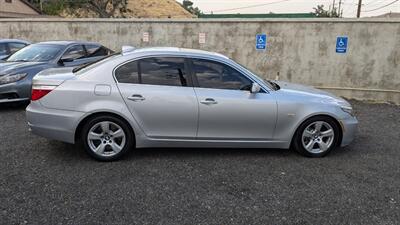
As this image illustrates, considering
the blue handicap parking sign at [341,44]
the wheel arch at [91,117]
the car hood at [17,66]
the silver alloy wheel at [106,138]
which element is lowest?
the silver alloy wheel at [106,138]

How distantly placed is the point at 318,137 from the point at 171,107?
2143 millimetres

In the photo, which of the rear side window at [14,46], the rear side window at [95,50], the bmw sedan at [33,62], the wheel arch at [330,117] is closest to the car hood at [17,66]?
the bmw sedan at [33,62]

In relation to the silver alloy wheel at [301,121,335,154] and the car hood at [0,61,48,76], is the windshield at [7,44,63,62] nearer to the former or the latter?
the car hood at [0,61,48,76]

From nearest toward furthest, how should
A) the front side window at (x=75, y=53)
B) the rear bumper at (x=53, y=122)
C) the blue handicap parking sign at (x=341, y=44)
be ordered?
1. the rear bumper at (x=53, y=122)
2. the front side window at (x=75, y=53)
3. the blue handicap parking sign at (x=341, y=44)

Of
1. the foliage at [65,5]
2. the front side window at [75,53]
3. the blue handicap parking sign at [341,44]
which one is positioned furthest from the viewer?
the foliage at [65,5]

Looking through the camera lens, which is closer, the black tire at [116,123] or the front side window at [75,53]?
the black tire at [116,123]

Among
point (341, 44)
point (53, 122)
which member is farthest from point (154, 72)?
point (341, 44)

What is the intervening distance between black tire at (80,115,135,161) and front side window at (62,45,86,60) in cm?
410

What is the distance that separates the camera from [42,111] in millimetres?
4387

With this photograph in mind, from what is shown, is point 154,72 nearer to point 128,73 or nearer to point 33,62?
point 128,73

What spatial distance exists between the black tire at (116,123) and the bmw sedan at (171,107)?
0.04ft

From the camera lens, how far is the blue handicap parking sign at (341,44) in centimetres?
971

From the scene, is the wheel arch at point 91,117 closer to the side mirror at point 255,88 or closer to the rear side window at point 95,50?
the side mirror at point 255,88

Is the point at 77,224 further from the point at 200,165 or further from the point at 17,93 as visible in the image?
the point at 17,93
